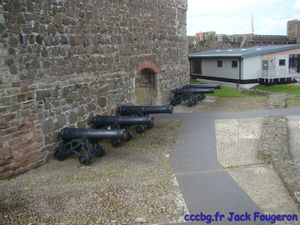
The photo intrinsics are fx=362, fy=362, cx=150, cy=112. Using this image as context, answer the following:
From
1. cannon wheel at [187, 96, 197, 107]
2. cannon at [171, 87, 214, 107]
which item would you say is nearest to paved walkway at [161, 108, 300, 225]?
cannon wheel at [187, 96, 197, 107]

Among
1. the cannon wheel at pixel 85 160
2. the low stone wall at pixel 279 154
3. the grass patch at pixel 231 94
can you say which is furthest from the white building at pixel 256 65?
the cannon wheel at pixel 85 160

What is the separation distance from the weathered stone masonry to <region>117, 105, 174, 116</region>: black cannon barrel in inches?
13.4

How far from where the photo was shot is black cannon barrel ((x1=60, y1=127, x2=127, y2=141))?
8.66m

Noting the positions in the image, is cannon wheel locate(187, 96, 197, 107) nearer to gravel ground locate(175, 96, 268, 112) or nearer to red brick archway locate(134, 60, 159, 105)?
gravel ground locate(175, 96, 268, 112)

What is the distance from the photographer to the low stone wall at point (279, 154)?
656 cm

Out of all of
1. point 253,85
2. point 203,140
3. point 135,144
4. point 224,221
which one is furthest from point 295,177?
point 253,85

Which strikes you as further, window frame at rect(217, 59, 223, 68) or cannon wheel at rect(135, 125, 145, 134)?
window frame at rect(217, 59, 223, 68)

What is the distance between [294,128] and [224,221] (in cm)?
725

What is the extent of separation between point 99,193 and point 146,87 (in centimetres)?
939

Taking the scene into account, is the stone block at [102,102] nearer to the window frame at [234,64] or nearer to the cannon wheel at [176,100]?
the cannon wheel at [176,100]

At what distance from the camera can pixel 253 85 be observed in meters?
23.5

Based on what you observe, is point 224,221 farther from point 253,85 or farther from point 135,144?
point 253,85

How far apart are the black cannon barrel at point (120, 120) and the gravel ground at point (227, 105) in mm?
5391

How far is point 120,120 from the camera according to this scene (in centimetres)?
1026
